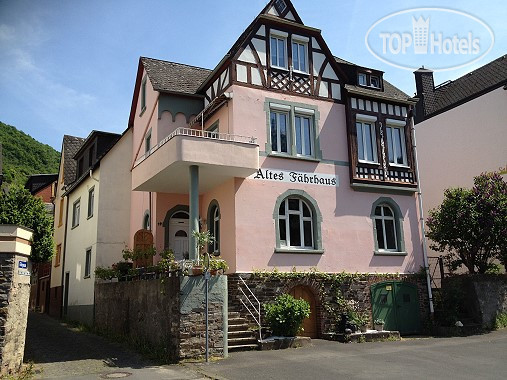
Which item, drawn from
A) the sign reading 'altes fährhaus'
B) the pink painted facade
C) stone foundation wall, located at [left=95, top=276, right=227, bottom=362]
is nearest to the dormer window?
the pink painted facade

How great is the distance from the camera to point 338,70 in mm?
19219

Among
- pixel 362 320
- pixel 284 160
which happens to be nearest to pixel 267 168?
pixel 284 160

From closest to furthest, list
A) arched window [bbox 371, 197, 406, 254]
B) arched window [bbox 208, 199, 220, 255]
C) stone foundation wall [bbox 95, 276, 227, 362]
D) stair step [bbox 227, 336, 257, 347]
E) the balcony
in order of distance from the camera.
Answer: stone foundation wall [bbox 95, 276, 227, 362] < stair step [bbox 227, 336, 257, 347] < the balcony < arched window [bbox 208, 199, 220, 255] < arched window [bbox 371, 197, 406, 254]

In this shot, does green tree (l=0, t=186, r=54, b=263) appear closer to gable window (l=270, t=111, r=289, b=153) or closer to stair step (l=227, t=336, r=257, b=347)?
stair step (l=227, t=336, r=257, b=347)

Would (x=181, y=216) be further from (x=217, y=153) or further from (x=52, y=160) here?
(x=52, y=160)

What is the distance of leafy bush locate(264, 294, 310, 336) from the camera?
14367 mm

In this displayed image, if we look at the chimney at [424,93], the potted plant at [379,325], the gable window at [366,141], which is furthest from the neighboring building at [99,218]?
the chimney at [424,93]

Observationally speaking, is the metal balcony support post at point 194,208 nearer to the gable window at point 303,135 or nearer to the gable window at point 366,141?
the gable window at point 303,135

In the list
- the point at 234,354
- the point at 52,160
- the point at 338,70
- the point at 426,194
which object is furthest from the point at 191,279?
the point at 52,160

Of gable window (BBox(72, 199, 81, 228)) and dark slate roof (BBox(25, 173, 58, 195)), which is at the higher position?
dark slate roof (BBox(25, 173, 58, 195))

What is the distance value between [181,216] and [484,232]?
11181mm

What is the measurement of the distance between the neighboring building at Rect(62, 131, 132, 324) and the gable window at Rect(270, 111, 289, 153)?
7.97 meters

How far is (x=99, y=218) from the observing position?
2147 centimetres

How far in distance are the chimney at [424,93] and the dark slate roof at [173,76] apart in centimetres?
1356
